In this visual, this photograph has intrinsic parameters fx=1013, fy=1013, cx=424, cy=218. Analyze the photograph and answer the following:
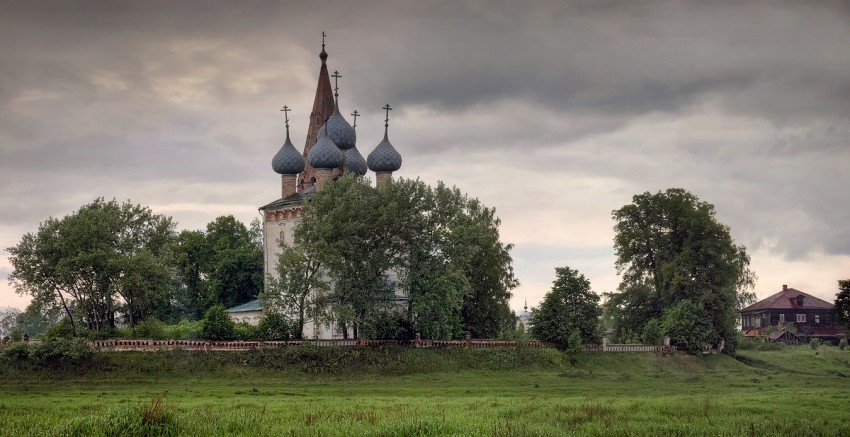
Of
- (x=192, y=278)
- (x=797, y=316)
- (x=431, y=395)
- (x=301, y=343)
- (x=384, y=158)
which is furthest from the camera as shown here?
(x=797, y=316)

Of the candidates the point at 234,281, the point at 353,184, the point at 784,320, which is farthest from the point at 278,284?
the point at 784,320

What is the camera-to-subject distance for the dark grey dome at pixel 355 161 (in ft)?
260

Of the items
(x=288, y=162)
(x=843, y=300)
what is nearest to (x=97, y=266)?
(x=288, y=162)

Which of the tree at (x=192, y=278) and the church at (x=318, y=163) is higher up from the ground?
the church at (x=318, y=163)

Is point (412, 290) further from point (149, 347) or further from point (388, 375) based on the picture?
point (149, 347)

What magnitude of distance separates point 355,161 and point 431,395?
3684cm

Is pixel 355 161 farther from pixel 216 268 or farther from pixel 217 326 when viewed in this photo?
pixel 217 326

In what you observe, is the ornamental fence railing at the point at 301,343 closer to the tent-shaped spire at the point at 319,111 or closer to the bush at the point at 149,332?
the bush at the point at 149,332

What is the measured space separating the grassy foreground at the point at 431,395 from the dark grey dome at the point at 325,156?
64.4 feet

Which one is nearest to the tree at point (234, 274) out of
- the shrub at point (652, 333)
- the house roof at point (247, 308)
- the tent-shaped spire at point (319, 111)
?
the house roof at point (247, 308)

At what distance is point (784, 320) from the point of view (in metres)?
113

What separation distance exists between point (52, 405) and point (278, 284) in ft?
77.1

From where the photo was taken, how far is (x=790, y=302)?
375 ft

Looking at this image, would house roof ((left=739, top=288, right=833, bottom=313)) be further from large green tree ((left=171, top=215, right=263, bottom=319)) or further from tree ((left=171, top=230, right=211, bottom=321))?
tree ((left=171, top=230, right=211, bottom=321))
